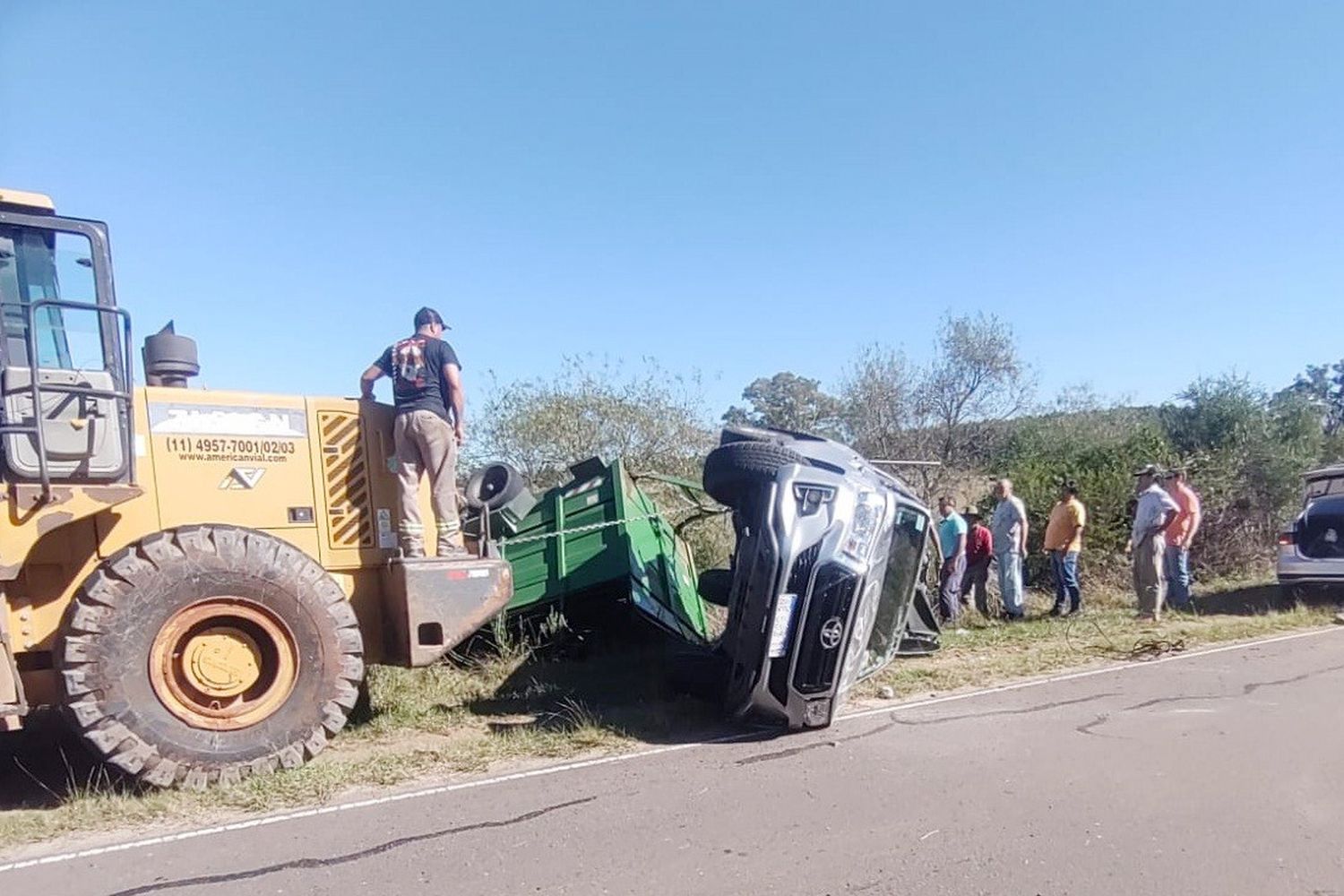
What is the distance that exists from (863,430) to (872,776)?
15.4m

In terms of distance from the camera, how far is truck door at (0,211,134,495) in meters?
5.09

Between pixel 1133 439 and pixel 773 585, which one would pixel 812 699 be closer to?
pixel 773 585

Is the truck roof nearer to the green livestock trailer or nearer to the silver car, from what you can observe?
the green livestock trailer

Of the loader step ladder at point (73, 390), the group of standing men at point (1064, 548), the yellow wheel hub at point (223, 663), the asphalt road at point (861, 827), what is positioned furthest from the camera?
the group of standing men at point (1064, 548)

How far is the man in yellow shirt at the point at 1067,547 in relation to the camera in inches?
453

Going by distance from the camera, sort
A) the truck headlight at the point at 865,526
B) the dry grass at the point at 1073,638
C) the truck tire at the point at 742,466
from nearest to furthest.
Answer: the truck headlight at the point at 865,526 → the truck tire at the point at 742,466 → the dry grass at the point at 1073,638

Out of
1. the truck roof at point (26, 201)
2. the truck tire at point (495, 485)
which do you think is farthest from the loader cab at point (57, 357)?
the truck tire at point (495, 485)

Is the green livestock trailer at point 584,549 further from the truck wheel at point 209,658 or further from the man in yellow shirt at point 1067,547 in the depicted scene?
the man in yellow shirt at point 1067,547

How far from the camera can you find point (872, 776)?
209 inches

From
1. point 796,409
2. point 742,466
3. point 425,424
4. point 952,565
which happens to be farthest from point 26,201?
point 796,409

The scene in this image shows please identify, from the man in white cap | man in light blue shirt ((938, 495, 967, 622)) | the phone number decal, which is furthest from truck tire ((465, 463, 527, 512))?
the man in white cap

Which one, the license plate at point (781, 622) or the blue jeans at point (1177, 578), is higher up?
the license plate at point (781, 622)

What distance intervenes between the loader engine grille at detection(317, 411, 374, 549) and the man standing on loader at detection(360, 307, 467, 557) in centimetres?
26

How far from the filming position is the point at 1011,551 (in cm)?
1150
